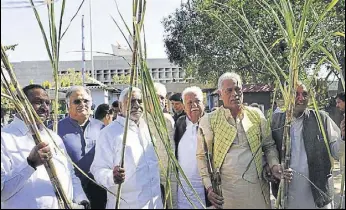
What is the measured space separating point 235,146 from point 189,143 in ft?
1.20

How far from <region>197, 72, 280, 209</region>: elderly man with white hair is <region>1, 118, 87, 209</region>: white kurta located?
2.68 ft

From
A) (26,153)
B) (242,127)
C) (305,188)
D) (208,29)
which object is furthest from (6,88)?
(208,29)

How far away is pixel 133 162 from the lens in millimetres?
2500

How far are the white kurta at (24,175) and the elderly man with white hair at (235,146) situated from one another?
2.68 ft

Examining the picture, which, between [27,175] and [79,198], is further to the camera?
[79,198]

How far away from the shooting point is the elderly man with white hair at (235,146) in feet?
8.75

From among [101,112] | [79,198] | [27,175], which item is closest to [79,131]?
[79,198]

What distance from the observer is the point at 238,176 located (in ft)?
8.93

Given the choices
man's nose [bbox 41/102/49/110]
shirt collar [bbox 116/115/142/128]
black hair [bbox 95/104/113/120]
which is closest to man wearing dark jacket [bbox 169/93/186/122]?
black hair [bbox 95/104/113/120]

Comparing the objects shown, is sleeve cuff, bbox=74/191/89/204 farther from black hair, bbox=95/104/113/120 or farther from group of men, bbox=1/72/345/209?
black hair, bbox=95/104/113/120

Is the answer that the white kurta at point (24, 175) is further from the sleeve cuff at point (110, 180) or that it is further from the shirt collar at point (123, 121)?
the shirt collar at point (123, 121)

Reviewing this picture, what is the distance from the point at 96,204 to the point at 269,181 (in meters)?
0.91

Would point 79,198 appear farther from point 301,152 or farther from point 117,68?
point 117,68

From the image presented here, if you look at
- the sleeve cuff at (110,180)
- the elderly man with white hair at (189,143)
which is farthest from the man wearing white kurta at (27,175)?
the elderly man with white hair at (189,143)
